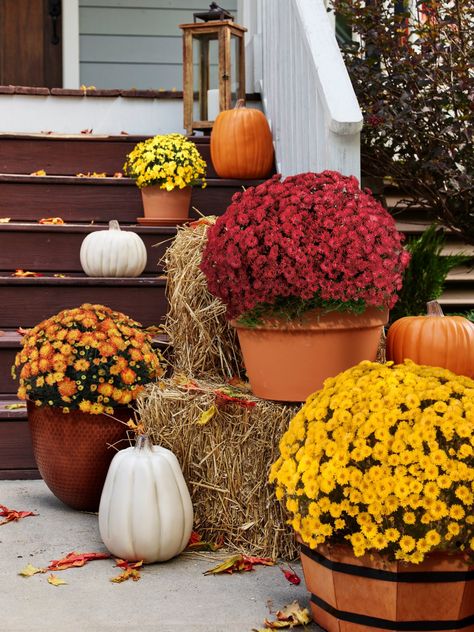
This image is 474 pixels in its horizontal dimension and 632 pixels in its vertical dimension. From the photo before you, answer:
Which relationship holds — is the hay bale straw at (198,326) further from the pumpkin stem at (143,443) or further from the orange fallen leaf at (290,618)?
the orange fallen leaf at (290,618)

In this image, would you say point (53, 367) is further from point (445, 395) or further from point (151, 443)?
point (445, 395)

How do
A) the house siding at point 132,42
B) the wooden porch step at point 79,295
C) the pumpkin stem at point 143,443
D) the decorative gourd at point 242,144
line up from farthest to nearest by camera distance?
1. the house siding at point 132,42
2. the decorative gourd at point 242,144
3. the wooden porch step at point 79,295
4. the pumpkin stem at point 143,443

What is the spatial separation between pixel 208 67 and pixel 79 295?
190cm

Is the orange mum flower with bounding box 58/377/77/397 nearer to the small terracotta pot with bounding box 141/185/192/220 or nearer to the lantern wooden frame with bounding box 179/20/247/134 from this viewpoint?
the small terracotta pot with bounding box 141/185/192/220

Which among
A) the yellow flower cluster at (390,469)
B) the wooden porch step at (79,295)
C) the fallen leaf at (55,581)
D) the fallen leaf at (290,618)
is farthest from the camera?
the wooden porch step at (79,295)

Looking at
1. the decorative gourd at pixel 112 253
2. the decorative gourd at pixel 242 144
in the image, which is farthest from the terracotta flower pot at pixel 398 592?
the decorative gourd at pixel 242 144

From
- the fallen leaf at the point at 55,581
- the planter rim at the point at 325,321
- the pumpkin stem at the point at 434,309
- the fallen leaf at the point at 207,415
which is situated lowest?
the fallen leaf at the point at 55,581

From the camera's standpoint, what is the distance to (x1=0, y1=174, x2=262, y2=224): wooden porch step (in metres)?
4.39

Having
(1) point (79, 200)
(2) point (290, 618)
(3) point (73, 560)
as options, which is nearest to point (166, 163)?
(1) point (79, 200)

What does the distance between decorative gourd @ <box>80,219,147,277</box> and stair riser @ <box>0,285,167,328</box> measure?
105 millimetres

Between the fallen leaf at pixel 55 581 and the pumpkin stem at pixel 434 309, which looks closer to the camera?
the fallen leaf at pixel 55 581

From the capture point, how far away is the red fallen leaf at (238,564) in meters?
2.52

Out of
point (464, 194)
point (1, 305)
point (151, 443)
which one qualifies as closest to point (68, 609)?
point (151, 443)

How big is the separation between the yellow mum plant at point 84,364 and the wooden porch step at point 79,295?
67 centimetres
